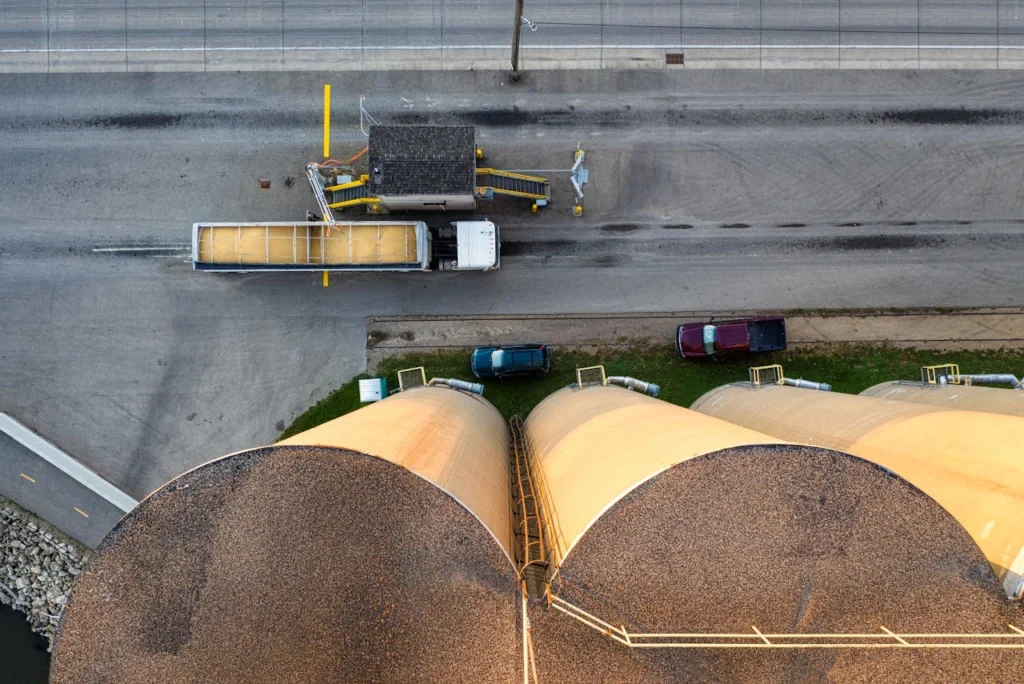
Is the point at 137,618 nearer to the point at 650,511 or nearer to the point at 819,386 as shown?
the point at 650,511

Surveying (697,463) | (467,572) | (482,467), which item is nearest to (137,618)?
(467,572)

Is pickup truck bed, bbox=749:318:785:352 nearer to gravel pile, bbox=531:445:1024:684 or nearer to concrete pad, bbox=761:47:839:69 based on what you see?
concrete pad, bbox=761:47:839:69

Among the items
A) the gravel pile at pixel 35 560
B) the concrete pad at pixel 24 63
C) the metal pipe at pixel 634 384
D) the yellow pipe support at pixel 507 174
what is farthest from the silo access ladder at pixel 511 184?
the gravel pile at pixel 35 560

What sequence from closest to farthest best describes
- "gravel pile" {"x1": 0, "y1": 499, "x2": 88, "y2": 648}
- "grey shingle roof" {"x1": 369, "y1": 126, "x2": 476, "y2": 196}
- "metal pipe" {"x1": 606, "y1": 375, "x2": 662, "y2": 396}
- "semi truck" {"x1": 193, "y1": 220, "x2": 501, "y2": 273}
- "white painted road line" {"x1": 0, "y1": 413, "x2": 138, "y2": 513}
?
"grey shingle roof" {"x1": 369, "y1": 126, "x2": 476, "y2": 196}
"semi truck" {"x1": 193, "y1": 220, "x2": 501, "y2": 273}
"metal pipe" {"x1": 606, "y1": 375, "x2": 662, "y2": 396}
"white painted road line" {"x1": 0, "y1": 413, "x2": 138, "y2": 513}
"gravel pile" {"x1": 0, "y1": 499, "x2": 88, "y2": 648}

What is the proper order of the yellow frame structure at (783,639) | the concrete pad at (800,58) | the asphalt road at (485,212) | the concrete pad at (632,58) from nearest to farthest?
the yellow frame structure at (783,639) < the asphalt road at (485,212) < the concrete pad at (632,58) < the concrete pad at (800,58)

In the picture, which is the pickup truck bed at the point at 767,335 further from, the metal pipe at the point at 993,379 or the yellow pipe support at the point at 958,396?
the metal pipe at the point at 993,379

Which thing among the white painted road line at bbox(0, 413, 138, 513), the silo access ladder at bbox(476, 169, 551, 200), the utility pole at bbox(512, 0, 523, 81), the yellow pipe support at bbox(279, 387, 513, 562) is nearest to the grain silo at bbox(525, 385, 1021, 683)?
the yellow pipe support at bbox(279, 387, 513, 562)

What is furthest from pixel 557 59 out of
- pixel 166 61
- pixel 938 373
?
pixel 938 373
